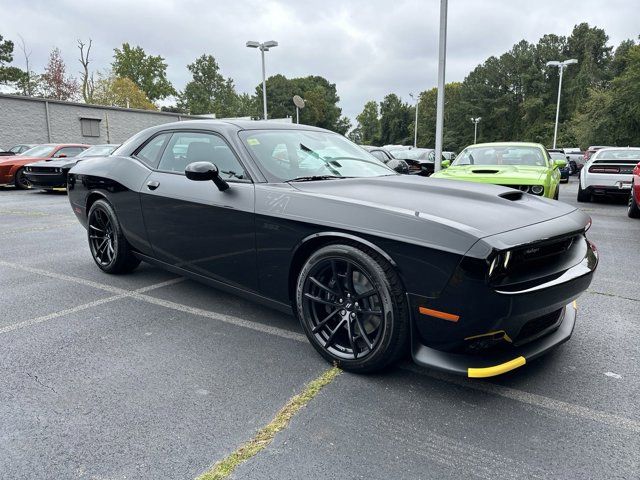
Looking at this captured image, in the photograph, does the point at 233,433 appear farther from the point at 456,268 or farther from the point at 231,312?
the point at 231,312

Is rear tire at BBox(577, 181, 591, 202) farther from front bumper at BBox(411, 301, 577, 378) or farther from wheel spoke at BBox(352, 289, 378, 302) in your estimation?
wheel spoke at BBox(352, 289, 378, 302)

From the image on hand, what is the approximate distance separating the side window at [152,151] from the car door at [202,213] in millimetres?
86

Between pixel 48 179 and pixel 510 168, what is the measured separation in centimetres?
1117

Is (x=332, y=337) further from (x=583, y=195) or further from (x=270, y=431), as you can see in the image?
(x=583, y=195)

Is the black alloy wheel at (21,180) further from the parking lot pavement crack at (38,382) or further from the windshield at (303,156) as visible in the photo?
the parking lot pavement crack at (38,382)

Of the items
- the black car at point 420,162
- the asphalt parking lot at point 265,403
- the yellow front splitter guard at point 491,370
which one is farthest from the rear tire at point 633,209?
the yellow front splitter guard at point 491,370

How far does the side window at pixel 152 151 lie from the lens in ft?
12.9

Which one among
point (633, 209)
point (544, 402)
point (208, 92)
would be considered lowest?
point (544, 402)

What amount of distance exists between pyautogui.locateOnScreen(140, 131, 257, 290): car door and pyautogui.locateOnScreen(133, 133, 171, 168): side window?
0.28 feet

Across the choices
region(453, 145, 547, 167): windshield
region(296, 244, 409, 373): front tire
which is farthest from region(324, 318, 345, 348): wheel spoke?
region(453, 145, 547, 167): windshield

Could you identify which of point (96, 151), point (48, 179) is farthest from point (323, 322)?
point (96, 151)

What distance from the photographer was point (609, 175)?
33.1 feet

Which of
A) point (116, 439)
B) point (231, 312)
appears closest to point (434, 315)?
point (116, 439)

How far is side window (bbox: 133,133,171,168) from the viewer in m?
3.94
